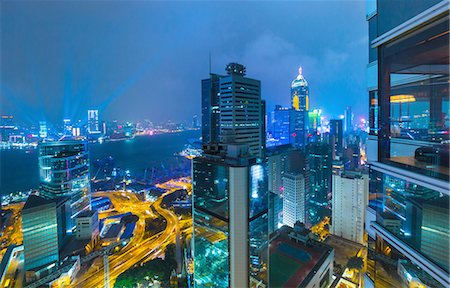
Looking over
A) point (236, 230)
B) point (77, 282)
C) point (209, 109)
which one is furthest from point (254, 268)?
point (209, 109)

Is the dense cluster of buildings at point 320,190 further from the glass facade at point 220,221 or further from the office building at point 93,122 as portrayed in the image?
the office building at point 93,122

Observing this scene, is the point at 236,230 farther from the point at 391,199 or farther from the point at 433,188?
the point at 433,188

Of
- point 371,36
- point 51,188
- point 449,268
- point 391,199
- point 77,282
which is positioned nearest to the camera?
point 449,268

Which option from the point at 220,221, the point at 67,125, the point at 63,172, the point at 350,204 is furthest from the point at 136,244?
the point at 67,125

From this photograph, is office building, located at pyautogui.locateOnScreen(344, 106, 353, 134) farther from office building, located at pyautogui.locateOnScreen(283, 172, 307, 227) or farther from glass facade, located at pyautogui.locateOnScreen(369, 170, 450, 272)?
glass facade, located at pyautogui.locateOnScreen(369, 170, 450, 272)

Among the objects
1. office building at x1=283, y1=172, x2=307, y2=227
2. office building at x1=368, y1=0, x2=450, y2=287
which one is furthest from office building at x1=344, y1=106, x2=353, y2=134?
office building at x1=368, y1=0, x2=450, y2=287

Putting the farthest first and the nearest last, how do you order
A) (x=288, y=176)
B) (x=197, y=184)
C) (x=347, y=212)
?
(x=288, y=176)
(x=347, y=212)
(x=197, y=184)

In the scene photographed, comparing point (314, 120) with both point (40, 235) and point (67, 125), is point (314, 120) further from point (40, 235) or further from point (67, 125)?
point (67, 125)
